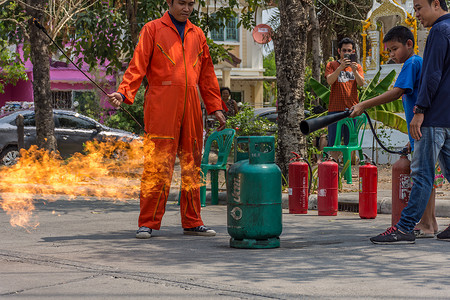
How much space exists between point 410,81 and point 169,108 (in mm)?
2141

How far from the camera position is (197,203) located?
23.6 ft

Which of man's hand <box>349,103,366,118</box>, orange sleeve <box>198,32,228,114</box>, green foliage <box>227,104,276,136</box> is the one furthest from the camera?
green foliage <box>227,104,276,136</box>

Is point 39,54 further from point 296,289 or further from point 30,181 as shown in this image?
point 296,289

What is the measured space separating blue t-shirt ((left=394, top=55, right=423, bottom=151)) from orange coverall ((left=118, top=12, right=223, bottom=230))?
188 cm

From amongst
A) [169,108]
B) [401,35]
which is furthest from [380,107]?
[169,108]

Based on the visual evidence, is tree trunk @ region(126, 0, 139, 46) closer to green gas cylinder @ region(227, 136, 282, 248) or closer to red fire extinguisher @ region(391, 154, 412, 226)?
red fire extinguisher @ region(391, 154, 412, 226)

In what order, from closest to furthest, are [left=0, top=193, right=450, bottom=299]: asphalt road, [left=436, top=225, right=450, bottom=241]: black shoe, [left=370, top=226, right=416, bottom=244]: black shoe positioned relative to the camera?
[left=0, top=193, right=450, bottom=299]: asphalt road < [left=370, top=226, right=416, bottom=244]: black shoe < [left=436, top=225, right=450, bottom=241]: black shoe

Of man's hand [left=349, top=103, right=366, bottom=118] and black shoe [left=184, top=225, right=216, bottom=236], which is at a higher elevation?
man's hand [left=349, top=103, right=366, bottom=118]

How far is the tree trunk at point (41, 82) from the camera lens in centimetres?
1482

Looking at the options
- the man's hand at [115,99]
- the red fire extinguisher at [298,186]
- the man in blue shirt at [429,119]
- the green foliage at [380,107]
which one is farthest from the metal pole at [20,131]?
the man in blue shirt at [429,119]

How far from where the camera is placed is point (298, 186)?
9.30 meters

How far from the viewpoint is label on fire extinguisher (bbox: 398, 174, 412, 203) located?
276 inches

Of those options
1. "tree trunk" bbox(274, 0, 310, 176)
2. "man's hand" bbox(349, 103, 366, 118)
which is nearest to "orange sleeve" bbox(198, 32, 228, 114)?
"man's hand" bbox(349, 103, 366, 118)

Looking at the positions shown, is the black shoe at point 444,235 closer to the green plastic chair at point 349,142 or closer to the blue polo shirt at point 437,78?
the blue polo shirt at point 437,78
